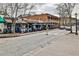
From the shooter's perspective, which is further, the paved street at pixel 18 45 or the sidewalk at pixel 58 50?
the paved street at pixel 18 45

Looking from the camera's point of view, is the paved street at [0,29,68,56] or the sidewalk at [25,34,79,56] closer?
the sidewalk at [25,34,79,56]

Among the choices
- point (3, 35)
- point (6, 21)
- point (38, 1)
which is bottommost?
point (3, 35)

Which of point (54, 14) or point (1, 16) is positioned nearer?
point (54, 14)

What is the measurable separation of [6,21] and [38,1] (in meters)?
5.21

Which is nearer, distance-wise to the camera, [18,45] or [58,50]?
[58,50]

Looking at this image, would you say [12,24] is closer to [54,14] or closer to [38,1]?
[54,14]

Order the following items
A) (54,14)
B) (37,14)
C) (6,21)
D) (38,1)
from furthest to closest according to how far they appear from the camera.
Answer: (6,21), (37,14), (54,14), (38,1)

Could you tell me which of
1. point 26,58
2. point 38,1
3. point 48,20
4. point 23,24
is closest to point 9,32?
point 23,24

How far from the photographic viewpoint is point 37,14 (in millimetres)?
12531

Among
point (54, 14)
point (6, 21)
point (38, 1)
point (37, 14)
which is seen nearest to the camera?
point (38, 1)

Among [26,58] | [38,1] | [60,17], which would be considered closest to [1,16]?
[60,17]

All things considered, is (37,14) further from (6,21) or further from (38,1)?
(38,1)

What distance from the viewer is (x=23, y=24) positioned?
14539 millimetres

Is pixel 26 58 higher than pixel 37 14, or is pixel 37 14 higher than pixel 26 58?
pixel 37 14
